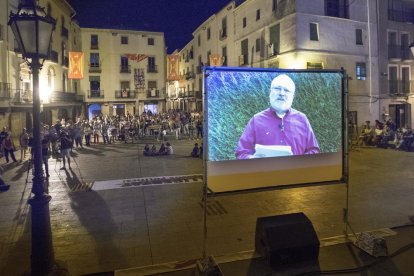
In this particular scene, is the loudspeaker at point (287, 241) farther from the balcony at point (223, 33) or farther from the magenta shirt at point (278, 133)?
the balcony at point (223, 33)

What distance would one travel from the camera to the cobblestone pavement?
19.5 feet

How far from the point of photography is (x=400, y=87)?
2691cm

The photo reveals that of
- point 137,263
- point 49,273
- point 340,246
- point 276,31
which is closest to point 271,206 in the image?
point 340,246

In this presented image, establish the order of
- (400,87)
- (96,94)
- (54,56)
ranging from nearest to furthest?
(400,87) < (54,56) < (96,94)

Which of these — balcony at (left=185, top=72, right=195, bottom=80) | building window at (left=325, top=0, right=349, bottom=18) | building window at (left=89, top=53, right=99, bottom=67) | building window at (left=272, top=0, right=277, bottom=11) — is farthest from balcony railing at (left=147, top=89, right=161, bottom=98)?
building window at (left=325, top=0, right=349, bottom=18)

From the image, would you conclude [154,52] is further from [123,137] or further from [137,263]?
[137,263]

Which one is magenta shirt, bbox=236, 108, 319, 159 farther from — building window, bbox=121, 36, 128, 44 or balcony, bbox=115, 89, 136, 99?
building window, bbox=121, 36, 128, 44

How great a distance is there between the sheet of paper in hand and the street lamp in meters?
3.52

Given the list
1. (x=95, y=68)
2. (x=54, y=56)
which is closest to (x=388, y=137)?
(x=54, y=56)

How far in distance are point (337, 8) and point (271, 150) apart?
71.8 feet

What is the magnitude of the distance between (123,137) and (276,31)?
13.6m

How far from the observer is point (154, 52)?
46094 mm

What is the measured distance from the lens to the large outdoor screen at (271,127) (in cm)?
576

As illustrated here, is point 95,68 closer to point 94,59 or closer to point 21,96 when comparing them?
point 94,59
